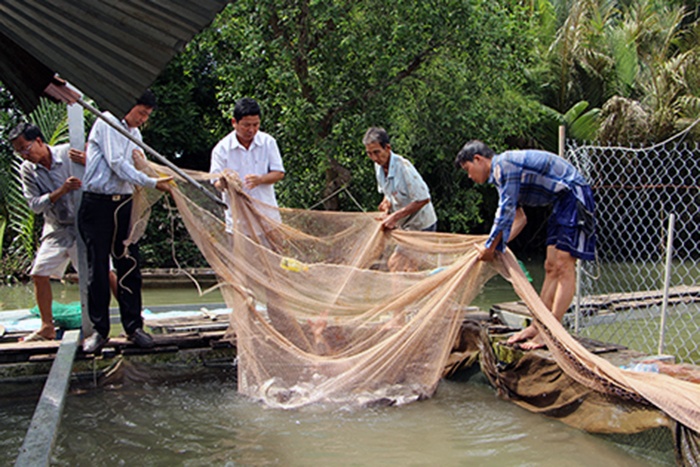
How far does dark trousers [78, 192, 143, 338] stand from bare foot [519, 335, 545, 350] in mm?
2727

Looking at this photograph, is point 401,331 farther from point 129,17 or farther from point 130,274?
point 129,17

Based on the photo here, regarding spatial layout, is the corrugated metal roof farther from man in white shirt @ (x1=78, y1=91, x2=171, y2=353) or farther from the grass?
the grass

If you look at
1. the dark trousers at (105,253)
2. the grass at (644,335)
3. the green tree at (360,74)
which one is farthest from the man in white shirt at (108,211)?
the green tree at (360,74)

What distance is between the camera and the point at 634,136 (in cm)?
1459

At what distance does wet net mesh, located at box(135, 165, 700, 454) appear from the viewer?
3.93m

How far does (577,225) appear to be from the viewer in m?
4.05

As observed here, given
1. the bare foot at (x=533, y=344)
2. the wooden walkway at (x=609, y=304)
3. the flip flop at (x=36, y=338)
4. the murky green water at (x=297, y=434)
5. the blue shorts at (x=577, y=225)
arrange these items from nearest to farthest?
1. the murky green water at (x=297, y=434)
2. the blue shorts at (x=577, y=225)
3. the bare foot at (x=533, y=344)
4. the flip flop at (x=36, y=338)
5. the wooden walkway at (x=609, y=304)

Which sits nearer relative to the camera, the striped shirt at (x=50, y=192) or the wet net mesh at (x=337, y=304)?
the wet net mesh at (x=337, y=304)

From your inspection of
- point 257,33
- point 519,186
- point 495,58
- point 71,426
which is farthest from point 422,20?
point 71,426

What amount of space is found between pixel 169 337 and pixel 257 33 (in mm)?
5509

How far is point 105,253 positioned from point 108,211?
292mm

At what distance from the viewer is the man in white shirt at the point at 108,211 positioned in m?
4.29

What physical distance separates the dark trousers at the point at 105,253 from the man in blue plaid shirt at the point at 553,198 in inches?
95.0

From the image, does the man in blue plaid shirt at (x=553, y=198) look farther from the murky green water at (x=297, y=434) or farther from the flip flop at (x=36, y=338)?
the flip flop at (x=36, y=338)
